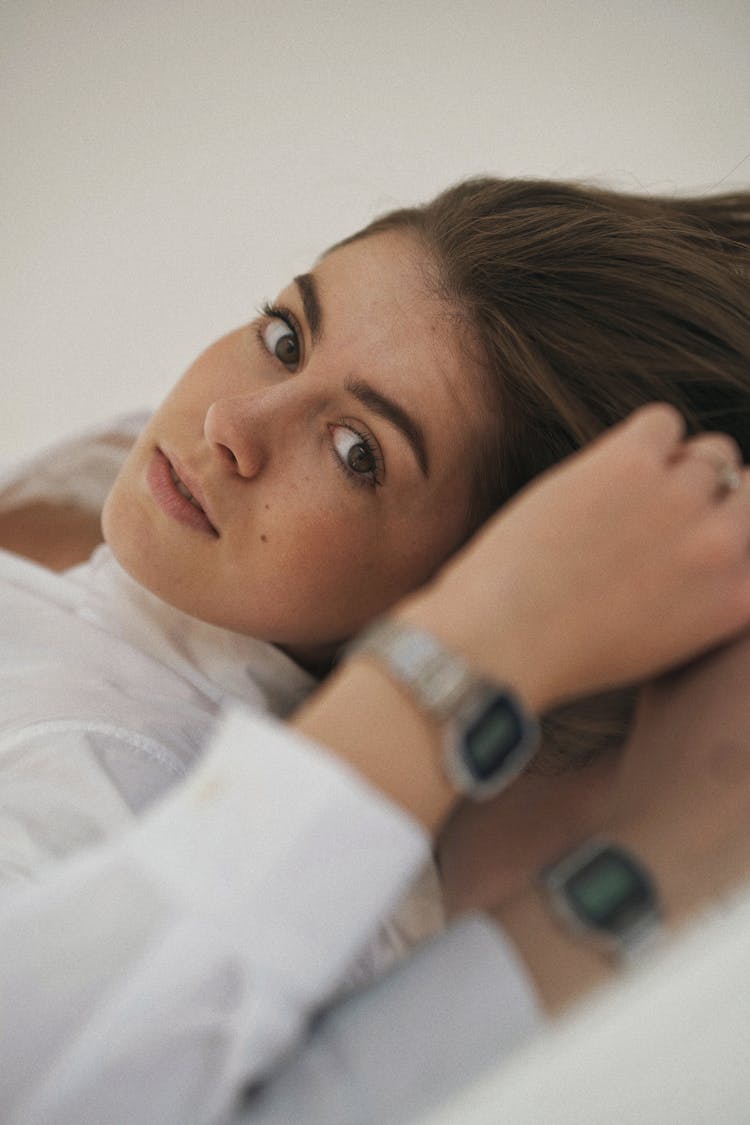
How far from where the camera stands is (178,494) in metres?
1.03

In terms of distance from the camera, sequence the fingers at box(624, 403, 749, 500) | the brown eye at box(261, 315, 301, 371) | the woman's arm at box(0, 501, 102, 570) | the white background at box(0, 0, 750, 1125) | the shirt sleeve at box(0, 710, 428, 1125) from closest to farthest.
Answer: the shirt sleeve at box(0, 710, 428, 1125) < the fingers at box(624, 403, 749, 500) < the brown eye at box(261, 315, 301, 371) < the woman's arm at box(0, 501, 102, 570) < the white background at box(0, 0, 750, 1125)

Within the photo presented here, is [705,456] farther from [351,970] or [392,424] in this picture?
[351,970]

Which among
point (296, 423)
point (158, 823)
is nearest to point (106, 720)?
point (296, 423)

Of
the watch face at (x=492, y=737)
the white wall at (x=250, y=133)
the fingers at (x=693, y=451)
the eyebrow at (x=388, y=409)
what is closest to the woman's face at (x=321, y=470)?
the eyebrow at (x=388, y=409)

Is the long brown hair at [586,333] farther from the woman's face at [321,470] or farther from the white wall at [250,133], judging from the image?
the white wall at [250,133]

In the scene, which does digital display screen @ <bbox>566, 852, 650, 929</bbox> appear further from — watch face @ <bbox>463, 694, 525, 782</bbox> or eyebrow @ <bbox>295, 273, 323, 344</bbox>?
eyebrow @ <bbox>295, 273, 323, 344</bbox>

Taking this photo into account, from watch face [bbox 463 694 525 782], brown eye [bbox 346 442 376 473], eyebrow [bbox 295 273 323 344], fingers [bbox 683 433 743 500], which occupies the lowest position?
fingers [bbox 683 433 743 500]

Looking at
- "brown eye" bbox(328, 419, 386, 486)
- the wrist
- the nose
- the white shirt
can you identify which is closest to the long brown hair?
"brown eye" bbox(328, 419, 386, 486)

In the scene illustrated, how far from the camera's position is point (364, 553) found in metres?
0.99

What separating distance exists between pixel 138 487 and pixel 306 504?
0.21m

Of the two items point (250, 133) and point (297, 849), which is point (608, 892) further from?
point (250, 133)

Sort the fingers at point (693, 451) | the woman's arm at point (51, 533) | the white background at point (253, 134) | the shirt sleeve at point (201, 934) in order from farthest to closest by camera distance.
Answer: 1. the white background at point (253, 134)
2. the woman's arm at point (51, 533)
3. the fingers at point (693, 451)
4. the shirt sleeve at point (201, 934)

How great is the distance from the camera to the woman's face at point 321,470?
960 mm

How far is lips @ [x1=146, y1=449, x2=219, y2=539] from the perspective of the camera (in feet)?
3.31
